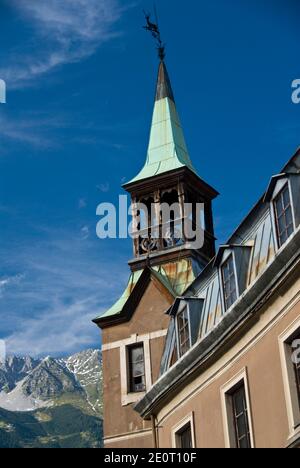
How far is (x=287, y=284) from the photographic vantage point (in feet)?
75.9

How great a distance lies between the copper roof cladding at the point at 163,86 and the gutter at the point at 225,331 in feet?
77.5

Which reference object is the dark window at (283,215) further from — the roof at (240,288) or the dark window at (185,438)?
the dark window at (185,438)

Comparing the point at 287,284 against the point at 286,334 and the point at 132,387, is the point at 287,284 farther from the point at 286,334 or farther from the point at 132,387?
the point at 132,387

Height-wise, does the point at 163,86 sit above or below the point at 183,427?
above

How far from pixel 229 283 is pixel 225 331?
1723 mm

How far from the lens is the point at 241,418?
25203 millimetres

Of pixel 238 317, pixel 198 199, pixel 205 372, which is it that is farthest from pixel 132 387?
pixel 238 317

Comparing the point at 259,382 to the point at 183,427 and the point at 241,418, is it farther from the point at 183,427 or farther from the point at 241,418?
the point at 183,427

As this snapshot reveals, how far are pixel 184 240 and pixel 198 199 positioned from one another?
3339 mm

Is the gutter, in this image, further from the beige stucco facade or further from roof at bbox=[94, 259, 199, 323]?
roof at bbox=[94, 259, 199, 323]

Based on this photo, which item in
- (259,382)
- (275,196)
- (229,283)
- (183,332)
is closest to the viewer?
(259,382)

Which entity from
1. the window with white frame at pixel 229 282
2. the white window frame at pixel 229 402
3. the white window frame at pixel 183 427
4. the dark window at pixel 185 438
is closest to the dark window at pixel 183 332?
the white window frame at pixel 183 427

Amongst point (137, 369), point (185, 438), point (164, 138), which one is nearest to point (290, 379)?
point (185, 438)

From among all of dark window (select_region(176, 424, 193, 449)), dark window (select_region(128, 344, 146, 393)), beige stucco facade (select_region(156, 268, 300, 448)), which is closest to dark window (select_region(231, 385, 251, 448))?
beige stucco facade (select_region(156, 268, 300, 448))
